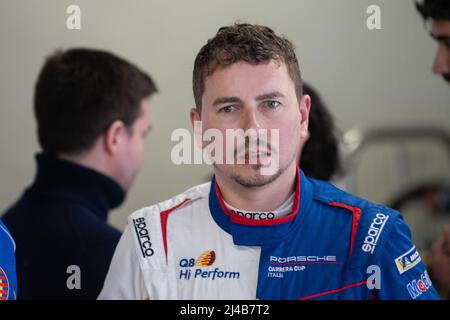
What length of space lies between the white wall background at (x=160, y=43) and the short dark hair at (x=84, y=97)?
57mm

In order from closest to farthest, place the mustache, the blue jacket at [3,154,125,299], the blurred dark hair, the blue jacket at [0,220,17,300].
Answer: the mustache < the blue jacket at [0,220,17,300] < the blue jacket at [3,154,125,299] < the blurred dark hair

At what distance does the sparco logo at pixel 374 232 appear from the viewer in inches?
48.6

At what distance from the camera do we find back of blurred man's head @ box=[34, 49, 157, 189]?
65.6 inches

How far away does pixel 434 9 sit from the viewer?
166 cm

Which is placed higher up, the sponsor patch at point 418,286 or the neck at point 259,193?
the neck at point 259,193

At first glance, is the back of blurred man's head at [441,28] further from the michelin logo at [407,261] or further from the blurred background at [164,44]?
the michelin logo at [407,261]

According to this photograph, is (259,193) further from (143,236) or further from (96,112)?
(96,112)

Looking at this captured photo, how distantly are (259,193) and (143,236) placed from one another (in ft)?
0.76

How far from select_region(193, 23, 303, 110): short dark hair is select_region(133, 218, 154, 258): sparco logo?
254 millimetres

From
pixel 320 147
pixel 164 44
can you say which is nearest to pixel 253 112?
pixel 164 44

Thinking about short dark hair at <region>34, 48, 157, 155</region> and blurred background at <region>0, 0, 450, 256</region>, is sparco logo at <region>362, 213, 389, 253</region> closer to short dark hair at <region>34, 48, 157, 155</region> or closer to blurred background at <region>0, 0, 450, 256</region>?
blurred background at <region>0, 0, 450, 256</region>

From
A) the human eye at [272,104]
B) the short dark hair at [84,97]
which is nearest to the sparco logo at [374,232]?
the human eye at [272,104]

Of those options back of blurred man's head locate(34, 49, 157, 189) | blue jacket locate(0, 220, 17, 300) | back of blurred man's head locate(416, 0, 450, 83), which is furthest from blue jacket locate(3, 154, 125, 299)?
back of blurred man's head locate(416, 0, 450, 83)
